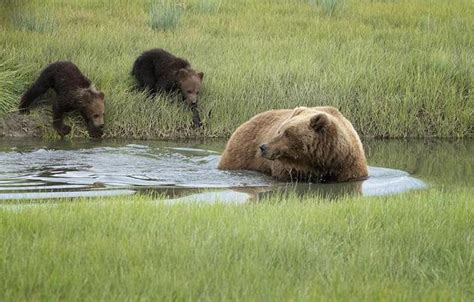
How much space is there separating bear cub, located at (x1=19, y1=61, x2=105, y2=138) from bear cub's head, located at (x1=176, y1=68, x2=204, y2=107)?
4.08 feet

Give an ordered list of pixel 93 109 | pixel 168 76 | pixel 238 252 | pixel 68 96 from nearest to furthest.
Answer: pixel 238 252
pixel 93 109
pixel 68 96
pixel 168 76

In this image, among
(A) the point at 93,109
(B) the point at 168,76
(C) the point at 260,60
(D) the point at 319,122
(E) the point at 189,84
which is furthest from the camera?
(C) the point at 260,60

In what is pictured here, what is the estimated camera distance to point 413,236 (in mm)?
6070

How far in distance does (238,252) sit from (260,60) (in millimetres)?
10076

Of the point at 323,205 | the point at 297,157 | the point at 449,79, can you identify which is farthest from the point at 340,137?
the point at 449,79

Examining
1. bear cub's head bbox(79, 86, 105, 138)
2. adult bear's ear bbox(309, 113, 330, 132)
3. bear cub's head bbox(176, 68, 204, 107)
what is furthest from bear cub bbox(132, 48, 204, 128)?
adult bear's ear bbox(309, 113, 330, 132)

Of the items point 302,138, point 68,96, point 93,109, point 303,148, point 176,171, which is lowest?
point 176,171

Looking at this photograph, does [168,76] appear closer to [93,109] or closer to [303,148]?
[93,109]

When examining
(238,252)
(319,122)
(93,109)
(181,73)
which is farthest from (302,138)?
(181,73)

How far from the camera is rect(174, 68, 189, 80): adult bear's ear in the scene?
13849 millimetres

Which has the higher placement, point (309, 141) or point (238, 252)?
point (238, 252)

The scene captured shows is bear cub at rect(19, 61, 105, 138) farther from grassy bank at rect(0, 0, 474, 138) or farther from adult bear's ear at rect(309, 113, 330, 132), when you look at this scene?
adult bear's ear at rect(309, 113, 330, 132)

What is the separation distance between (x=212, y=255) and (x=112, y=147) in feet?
23.6

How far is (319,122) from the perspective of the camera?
9.20 m
